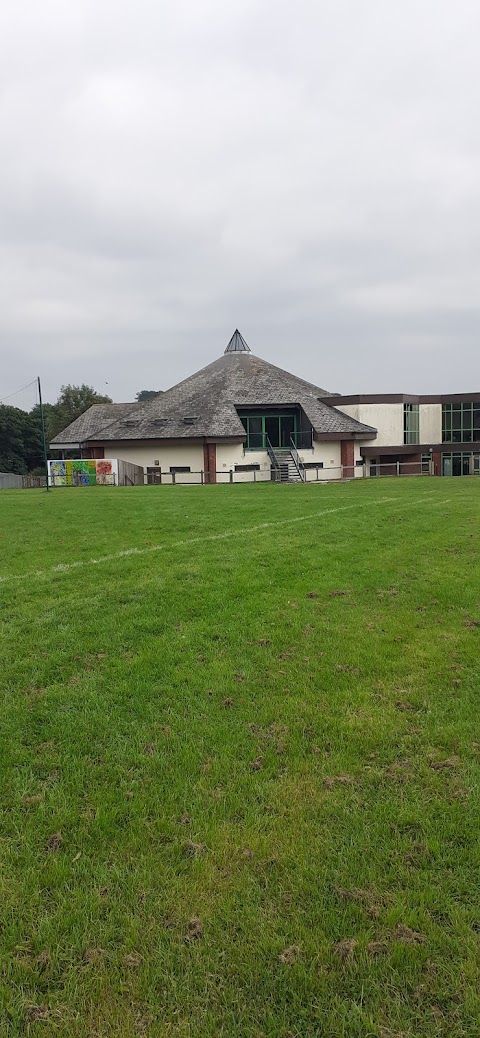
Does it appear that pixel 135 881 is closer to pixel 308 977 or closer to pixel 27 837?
pixel 27 837

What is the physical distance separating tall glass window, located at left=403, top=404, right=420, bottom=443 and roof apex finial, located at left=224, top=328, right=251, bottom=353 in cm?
1981

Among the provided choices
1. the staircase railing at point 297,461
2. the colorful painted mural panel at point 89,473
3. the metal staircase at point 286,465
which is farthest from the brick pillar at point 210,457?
the colorful painted mural panel at point 89,473

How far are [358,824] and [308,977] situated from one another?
1133 millimetres

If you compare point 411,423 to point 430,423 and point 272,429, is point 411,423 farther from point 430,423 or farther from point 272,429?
point 272,429

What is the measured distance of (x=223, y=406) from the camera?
53625mm

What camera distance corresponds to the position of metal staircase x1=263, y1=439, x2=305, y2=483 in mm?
48594

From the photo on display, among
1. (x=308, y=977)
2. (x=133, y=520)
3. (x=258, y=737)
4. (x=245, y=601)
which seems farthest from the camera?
(x=133, y=520)

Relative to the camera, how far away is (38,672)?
613 cm

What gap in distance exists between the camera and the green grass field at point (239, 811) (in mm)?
2822

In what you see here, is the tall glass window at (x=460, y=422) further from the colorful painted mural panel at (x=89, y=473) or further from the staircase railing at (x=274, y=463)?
the colorful painted mural panel at (x=89, y=473)

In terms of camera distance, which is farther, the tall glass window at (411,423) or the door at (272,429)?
the tall glass window at (411,423)

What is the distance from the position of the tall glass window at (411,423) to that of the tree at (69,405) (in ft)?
177

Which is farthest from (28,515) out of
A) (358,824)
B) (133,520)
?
(358,824)

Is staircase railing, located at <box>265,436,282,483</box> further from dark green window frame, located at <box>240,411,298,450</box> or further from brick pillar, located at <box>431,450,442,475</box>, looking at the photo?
brick pillar, located at <box>431,450,442,475</box>
